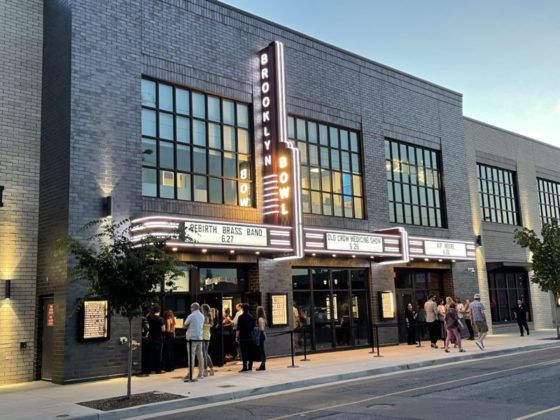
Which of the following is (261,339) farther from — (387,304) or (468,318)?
(468,318)

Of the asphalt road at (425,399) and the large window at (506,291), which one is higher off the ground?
the large window at (506,291)

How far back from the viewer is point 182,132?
18.5m

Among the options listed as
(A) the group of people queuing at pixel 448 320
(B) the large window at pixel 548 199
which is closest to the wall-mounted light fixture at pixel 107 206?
(A) the group of people queuing at pixel 448 320

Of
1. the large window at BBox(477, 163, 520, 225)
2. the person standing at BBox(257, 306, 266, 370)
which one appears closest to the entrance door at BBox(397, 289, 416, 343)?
the large window at BBox(477, 163, 520, 225)

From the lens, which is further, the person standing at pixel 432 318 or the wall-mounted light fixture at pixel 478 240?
the wall-mounted light fixture at pixel 478 240

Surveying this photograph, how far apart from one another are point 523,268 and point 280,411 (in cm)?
2558

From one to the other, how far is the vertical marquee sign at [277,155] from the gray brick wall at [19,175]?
7063mm

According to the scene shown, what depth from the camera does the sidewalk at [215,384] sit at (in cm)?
1123

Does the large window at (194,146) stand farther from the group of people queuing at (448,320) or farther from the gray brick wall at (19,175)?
the group of people queuing at (448,320)

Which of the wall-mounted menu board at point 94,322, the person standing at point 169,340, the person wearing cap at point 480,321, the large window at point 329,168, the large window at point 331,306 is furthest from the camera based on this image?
the large window at point 329,168

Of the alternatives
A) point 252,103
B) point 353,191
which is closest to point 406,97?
point 353,191

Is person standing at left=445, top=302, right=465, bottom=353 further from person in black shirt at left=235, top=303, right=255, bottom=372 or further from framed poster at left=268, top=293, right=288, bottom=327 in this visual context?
person in black shirt at left=235, top=303, right=255, bottom=372

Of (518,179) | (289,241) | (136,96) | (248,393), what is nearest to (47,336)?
(248,393)

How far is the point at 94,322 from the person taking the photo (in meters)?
15.4
